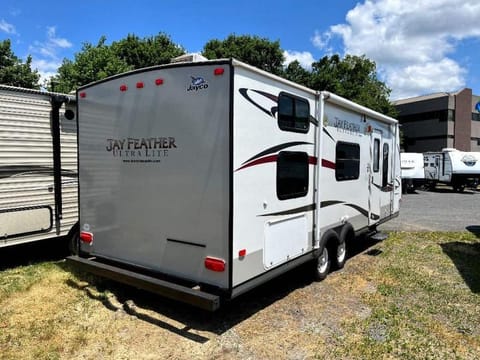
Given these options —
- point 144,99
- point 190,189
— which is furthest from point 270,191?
point 144,99

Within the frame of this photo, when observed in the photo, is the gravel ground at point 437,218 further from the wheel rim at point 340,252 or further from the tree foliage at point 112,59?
the tree foliage at point 112,59

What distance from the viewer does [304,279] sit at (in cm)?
625

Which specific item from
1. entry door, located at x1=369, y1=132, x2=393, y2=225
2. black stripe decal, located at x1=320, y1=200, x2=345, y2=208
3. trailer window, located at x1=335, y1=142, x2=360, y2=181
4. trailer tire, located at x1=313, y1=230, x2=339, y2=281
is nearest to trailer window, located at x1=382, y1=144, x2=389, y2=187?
entry door, located at x1=369, y1=132, x2=393, y2=225

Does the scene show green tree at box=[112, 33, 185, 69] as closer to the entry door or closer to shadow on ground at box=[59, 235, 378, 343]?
the entry door

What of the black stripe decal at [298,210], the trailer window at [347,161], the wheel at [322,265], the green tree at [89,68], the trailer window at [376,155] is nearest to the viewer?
the black stripe decal at [298,210]

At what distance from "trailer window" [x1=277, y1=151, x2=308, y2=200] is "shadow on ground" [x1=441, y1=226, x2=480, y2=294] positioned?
3.20 metres

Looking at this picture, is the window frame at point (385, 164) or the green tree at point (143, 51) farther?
the green tree at point (143, 51)

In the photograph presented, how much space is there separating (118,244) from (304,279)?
293 cm

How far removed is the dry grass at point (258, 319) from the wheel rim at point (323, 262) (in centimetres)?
20

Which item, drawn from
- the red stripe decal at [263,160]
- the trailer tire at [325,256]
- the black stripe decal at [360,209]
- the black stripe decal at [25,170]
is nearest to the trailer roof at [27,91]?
the black stripe decal at [25,170]

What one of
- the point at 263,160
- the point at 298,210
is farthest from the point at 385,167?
the point at 263,160

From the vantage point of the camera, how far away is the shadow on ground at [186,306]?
4.56 metres

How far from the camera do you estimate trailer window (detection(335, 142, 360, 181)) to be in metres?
6.29

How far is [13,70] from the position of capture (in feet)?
87.7
